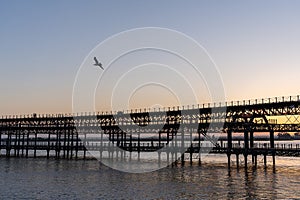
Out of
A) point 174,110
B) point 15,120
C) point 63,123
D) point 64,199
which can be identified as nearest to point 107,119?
point 63,123

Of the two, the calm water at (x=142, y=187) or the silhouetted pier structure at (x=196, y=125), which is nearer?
the calm water at (x=142, y=187)

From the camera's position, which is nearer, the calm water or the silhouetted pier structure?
the calm water

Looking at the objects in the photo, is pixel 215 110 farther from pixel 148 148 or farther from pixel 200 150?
pixel 148 148

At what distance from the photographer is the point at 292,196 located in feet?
113

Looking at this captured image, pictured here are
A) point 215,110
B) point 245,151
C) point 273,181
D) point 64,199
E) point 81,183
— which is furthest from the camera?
point 215,110

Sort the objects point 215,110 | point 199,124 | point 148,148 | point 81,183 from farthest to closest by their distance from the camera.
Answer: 1. point 148,148
2. point 199,124
3. point 215,110
4. point 81,183

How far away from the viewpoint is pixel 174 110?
261 ft

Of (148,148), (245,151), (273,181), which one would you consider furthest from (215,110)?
(273,181)

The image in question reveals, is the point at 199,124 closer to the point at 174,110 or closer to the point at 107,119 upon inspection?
the point at 174,110

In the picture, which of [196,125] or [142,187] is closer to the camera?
[142,187]

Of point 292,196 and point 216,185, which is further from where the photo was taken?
point 216,185

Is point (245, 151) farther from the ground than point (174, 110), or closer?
closer

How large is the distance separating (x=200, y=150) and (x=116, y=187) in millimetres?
37858

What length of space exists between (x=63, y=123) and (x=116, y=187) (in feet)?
204
